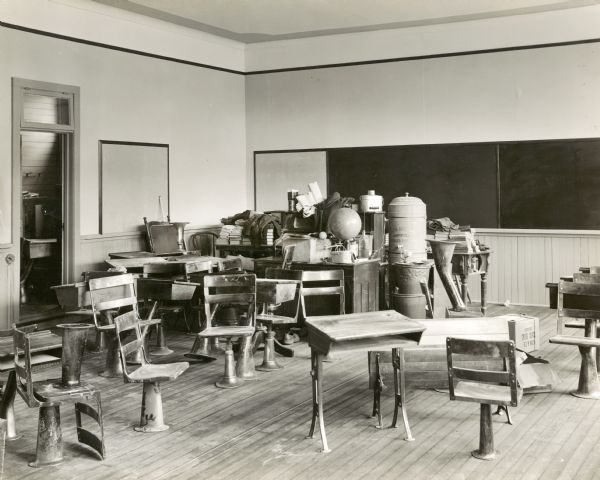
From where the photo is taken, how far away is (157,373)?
512 centimetres

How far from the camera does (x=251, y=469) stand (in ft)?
14.8

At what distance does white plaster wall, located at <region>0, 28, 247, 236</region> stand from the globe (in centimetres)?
342

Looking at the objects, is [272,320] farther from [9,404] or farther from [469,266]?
[469,266]

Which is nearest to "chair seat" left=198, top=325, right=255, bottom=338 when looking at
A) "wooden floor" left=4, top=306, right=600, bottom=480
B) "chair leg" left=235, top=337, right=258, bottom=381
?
"chair leg" left=235, top=337, right=258, bottom=381

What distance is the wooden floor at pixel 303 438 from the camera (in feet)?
14.7

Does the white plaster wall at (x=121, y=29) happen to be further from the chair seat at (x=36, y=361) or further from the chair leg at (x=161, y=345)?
the chair seat at (x=36, y=361)

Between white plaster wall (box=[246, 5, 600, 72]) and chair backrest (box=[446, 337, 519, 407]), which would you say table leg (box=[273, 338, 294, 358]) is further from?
white plaster wall (box=[246, 5, 600, 72])

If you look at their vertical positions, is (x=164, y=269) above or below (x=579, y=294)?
above

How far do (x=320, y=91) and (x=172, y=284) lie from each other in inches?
224

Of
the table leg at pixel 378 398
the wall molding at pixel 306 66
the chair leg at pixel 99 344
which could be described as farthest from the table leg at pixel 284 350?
the wall molding at pixel 306 66

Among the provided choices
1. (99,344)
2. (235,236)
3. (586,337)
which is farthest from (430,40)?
(99,344)

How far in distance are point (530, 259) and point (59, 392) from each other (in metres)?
7.68

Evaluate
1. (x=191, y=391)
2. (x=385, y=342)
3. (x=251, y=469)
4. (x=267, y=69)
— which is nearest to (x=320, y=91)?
(x=267, y=69)

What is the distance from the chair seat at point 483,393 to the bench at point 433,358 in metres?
0.58
